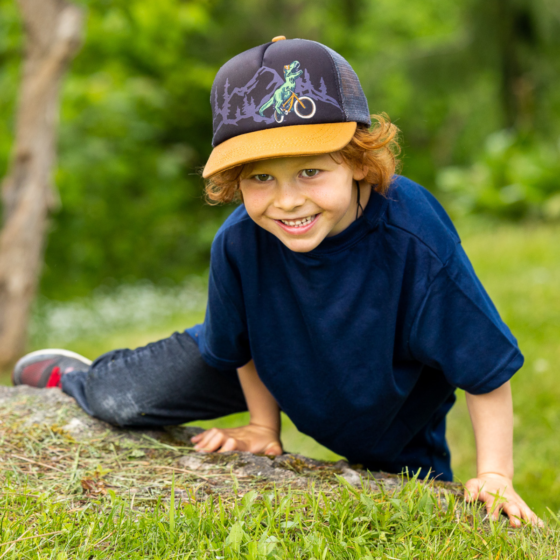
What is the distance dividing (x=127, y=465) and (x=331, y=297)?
2.84 ft

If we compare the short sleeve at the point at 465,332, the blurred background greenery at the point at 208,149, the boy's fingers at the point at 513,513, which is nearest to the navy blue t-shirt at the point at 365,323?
the short sleeve at the point at 465,332

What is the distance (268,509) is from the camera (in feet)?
5.52

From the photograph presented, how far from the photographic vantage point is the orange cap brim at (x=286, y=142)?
5.56 feet

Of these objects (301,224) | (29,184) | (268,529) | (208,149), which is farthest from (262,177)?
(208,149)

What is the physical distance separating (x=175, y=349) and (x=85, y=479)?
75 centimetres

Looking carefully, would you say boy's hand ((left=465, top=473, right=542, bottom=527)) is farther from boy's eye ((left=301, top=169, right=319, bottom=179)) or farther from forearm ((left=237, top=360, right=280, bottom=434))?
boy's eye ((left=301, top=169, right=319, bottom=179))

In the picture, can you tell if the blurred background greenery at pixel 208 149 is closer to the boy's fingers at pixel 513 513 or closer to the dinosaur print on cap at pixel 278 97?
the boy's fingers at pixel 513 513

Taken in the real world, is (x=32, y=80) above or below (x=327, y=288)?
above

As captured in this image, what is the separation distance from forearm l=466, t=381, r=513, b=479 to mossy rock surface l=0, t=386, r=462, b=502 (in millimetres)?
145

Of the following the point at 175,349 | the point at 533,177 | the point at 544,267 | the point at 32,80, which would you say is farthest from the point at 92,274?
the point at 175,349

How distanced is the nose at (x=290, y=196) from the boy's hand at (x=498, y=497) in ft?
3.17

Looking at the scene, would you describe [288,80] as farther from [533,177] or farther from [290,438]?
[533,177]

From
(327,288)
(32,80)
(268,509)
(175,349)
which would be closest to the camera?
(268,509)

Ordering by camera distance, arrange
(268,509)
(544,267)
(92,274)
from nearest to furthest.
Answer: (268,509) < (544,267) < (92,274)
